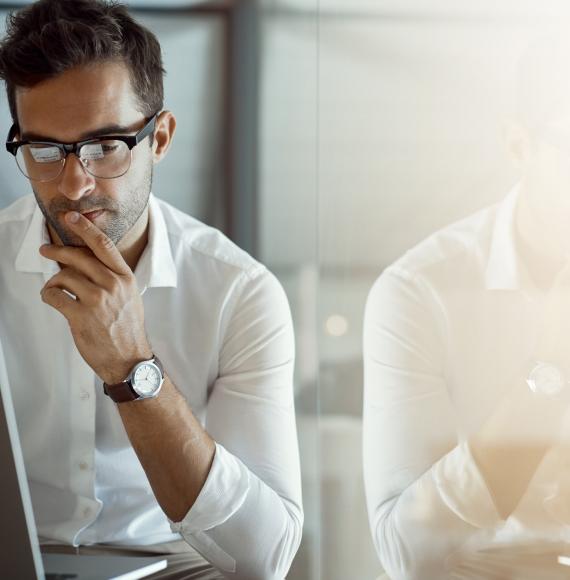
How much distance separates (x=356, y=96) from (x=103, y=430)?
814mm

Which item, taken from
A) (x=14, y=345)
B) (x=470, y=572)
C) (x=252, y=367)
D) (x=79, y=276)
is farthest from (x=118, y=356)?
(x=470, y=572)

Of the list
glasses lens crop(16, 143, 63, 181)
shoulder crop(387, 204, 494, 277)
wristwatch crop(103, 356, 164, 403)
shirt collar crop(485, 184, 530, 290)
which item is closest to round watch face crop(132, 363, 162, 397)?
wristwatch crop(103, 356, 164, 403)

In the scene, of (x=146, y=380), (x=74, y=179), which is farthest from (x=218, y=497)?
(x=74, y=179)

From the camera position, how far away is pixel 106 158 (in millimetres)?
1442

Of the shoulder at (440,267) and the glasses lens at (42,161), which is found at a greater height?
the glasses lens at (42,161)

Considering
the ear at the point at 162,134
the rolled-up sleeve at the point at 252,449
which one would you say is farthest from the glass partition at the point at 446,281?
the ear at the point at 162,134

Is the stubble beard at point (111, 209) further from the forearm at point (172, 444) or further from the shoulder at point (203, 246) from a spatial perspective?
the forearm at point (172, 444)

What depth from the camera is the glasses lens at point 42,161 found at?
1.44 m

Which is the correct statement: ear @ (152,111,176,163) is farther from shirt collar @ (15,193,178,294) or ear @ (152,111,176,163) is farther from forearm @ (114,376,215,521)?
forearm @ (114,376,215,521)

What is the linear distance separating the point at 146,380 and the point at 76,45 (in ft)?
1.96

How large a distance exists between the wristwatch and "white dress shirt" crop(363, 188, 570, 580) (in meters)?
0.44

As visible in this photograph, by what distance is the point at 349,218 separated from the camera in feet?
5.27

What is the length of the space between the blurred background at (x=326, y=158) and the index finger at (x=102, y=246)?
0.28 m

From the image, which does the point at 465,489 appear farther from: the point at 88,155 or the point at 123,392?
the point at 88,155
